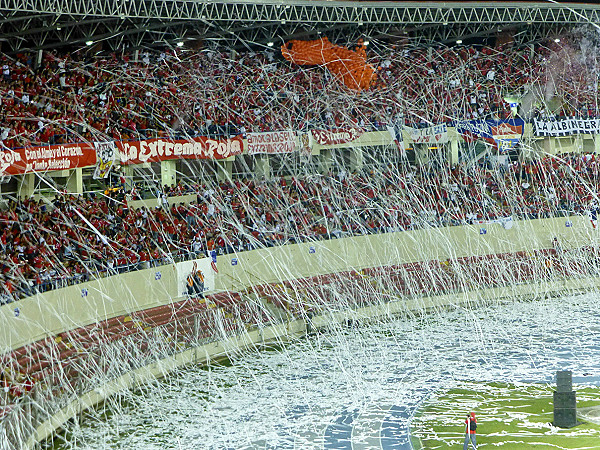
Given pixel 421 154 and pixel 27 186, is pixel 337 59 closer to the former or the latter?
pixel 421 154

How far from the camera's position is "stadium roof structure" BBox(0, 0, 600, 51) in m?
27.7

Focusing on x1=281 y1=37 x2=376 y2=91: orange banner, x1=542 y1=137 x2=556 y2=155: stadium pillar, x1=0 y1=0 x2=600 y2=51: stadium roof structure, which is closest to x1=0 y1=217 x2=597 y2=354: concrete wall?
x1=542 y1=137 x2=556 y2=155: stadium pillar

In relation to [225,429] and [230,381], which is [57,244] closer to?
[230,381]

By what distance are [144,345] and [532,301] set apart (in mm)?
14184

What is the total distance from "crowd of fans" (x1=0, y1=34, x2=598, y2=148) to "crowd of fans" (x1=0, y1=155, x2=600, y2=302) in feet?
6.96

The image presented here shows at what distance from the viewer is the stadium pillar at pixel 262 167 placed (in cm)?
3448

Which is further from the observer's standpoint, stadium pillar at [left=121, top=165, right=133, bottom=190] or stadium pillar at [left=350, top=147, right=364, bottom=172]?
stadium pillar at [left=350, top=147, right=364, bottom=172]

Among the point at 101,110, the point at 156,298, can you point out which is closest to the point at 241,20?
the point at 101,110

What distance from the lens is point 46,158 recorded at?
83.9ft

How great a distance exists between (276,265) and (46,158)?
26.4 feet

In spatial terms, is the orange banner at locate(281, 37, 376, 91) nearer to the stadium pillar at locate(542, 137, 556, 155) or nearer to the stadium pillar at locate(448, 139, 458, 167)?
the stadium pillar at locate(448, 139, 458, 167)

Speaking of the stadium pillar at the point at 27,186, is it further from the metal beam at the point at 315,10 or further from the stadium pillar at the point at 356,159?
the stadium pillar at the point at 356,159

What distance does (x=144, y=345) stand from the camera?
73.7 ft

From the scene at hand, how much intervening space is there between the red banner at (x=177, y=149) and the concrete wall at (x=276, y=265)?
388cm
